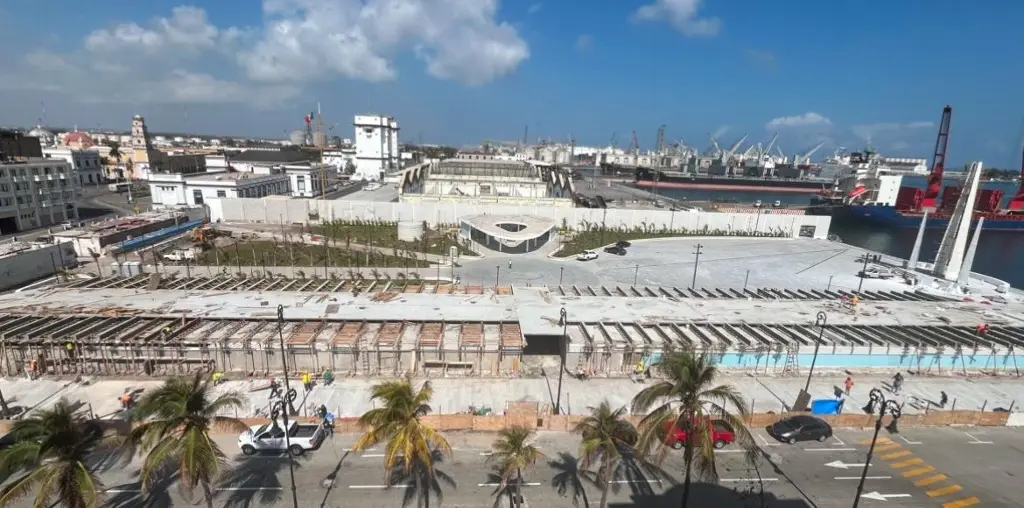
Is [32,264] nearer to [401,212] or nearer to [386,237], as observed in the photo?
[386,237]

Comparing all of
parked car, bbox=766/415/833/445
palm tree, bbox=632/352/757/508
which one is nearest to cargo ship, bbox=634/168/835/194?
parked car, bbox=766/415/833/445

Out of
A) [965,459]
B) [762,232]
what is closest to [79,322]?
[965,459]

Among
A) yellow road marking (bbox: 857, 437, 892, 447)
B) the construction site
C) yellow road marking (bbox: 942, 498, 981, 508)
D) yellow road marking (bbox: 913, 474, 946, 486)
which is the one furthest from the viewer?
the construction site

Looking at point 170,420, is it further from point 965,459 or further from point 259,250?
point 259,250

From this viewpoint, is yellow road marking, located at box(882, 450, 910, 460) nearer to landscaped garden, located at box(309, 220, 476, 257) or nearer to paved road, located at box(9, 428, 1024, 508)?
paved road, located at box(9, 428, 1024, 508)

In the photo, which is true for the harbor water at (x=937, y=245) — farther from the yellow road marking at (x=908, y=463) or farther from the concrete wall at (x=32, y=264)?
the concrete wall at (x=32, y=264)
